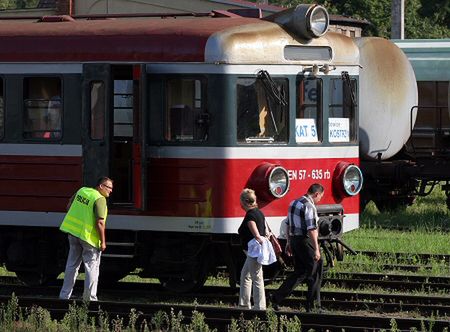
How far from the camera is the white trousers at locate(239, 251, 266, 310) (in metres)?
13.9

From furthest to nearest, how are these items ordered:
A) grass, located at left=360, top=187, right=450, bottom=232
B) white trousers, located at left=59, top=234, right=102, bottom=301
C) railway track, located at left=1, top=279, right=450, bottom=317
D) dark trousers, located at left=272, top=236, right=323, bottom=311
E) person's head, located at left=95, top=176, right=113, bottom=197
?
grass, located at left=360, top=187, right=450, bottom=232, railway track, located at left=1, top=279, right=450, bottom=317, white trousers, located at left=59, top=234, right=102, bottom=301, person's head, located at left=95, top=176, right=113, bottom=197, dark trousers, located at left=272, top=236, right=323, bottom=311

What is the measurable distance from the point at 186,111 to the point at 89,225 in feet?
5.89

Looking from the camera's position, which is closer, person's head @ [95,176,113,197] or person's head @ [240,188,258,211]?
person's head @ [240,188,258,211]

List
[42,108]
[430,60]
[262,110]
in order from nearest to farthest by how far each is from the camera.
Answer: [262,110], [42,108], [430,60]

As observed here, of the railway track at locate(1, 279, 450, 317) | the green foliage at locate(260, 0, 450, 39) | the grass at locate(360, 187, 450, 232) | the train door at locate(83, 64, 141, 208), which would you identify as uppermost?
the green foliage at locate(260, 0, 450, 39)

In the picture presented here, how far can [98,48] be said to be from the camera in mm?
15383

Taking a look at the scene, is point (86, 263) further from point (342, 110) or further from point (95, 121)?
point (342, 110)

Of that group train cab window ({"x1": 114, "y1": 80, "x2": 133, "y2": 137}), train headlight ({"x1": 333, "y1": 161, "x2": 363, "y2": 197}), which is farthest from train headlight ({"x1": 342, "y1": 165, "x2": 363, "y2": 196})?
train cab window ({"x1": 114, "y1": 80, "x2": 133, "y2": 137})

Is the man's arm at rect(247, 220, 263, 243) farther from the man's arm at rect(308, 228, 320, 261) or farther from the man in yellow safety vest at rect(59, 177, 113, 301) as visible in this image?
the man in yellow safety vest at rect(59, 177, 113, 301)

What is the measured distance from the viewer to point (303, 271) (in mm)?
14031

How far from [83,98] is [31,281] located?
2.66 metres

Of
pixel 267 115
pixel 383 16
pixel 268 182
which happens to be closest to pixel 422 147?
pixel 267 115

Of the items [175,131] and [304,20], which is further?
[304,20]

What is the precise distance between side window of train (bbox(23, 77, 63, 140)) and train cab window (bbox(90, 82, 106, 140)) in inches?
19.3
